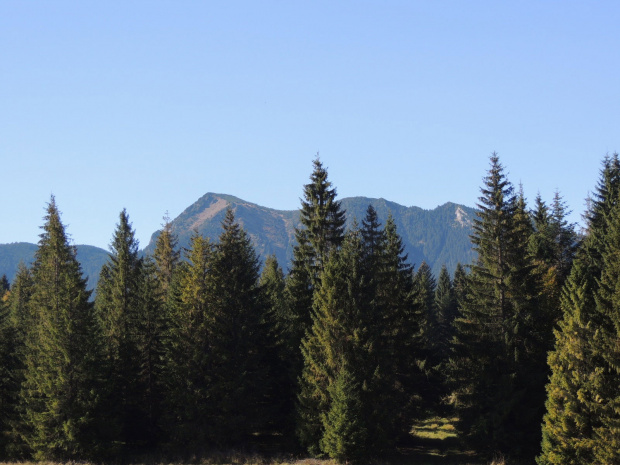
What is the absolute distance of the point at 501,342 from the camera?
38.4 metres

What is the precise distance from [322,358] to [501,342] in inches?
468

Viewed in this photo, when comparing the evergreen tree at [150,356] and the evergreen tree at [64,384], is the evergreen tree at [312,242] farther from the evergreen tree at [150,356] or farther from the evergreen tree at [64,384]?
the evergreen tree at [64,384]

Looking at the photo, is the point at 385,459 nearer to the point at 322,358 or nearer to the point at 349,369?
the point at 349,369

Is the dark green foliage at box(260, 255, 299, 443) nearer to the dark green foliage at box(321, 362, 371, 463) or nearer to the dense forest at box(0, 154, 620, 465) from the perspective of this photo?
the dense forest at box(0, 154, 620, 465)

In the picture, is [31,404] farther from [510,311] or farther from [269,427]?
[510,311]

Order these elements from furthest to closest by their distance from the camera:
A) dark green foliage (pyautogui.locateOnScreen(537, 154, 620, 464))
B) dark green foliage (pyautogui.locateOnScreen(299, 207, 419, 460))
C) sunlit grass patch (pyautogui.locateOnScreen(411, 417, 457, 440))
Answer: sunlit grass patch (pyautogui.locateOnScreen(411, 417, 457, 440)) < dark green foliage (pyautogui.locateOnScreen(299, 207, 419, 460)) < dark green foliage (pyautogui.locateOnScreen(537, 154, 620, 464))

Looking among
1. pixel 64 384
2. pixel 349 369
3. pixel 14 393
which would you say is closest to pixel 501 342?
pixel 349 369

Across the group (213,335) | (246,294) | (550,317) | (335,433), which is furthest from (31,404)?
(550,317)

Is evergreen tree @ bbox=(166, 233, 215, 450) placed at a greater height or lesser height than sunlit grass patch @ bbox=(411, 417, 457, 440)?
greater

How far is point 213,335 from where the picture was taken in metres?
41.2

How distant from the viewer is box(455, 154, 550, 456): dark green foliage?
37188mm

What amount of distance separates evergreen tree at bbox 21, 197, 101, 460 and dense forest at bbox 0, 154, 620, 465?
13 cm

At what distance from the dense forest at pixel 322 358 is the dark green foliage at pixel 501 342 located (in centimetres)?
11

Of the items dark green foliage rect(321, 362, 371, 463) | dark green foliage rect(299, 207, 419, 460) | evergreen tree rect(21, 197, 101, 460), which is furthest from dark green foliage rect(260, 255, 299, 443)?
evergreen tree rect(21, 197, 101, 460)
